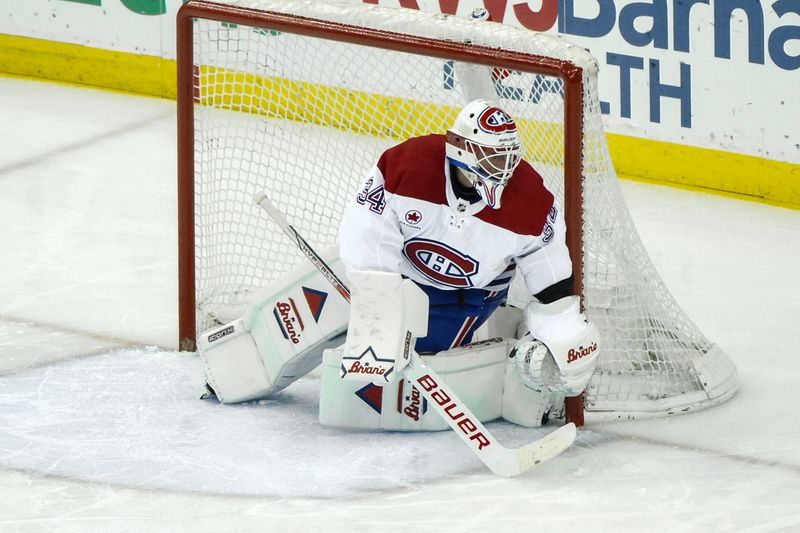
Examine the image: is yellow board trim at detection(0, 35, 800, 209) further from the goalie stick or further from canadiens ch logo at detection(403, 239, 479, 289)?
the goalie stick

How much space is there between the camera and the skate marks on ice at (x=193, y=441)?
394 cm

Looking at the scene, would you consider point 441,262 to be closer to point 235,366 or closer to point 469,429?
point 469,429

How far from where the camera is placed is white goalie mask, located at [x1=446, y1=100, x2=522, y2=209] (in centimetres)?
379

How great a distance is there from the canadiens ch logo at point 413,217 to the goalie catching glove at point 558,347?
0.37 m

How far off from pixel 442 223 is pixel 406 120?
4.12ft

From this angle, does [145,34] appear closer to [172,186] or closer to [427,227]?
[172,186]

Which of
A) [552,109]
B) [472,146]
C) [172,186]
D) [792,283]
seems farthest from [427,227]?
[172,186]

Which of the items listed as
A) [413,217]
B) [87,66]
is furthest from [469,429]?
[87,66]

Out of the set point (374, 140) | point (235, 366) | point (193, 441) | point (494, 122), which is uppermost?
point (494, 122)

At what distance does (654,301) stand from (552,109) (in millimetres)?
625

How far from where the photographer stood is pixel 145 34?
7477 millimetres

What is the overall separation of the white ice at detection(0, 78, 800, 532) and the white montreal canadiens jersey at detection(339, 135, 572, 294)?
49 cm

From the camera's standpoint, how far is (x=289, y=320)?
4262mm

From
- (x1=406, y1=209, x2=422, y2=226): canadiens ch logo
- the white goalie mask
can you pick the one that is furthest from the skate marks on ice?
the white goalie mask
